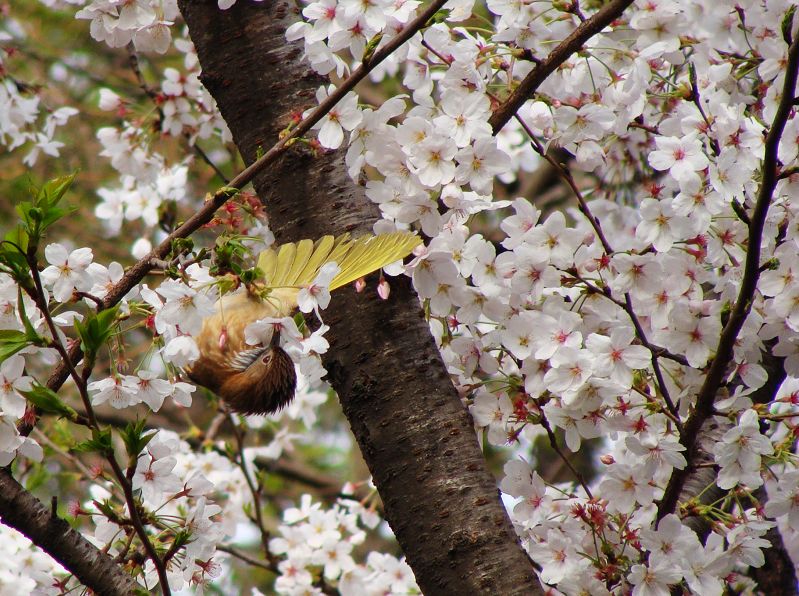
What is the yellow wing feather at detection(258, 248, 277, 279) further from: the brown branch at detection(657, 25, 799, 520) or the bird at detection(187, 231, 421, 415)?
the brown branch at detection(657, 25, 799, 520)

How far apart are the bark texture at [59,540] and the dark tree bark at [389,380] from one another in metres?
0.62

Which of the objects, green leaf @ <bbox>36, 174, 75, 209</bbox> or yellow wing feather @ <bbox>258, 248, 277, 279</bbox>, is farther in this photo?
yellow wing feather @ <bbox>258, 248, 277, 279</bbox>

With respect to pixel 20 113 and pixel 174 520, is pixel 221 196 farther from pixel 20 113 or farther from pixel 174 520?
pixel 20 113

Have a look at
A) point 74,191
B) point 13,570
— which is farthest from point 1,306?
point 74,191

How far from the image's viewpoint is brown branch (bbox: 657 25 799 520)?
5.37 feet

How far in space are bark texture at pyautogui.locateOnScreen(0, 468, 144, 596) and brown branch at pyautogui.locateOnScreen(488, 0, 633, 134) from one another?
124 centimetres

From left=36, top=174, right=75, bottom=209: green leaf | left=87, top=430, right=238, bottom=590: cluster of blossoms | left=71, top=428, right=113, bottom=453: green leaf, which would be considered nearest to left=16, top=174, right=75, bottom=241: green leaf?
left=36, top=174, right=75, bottom=209: green leaf

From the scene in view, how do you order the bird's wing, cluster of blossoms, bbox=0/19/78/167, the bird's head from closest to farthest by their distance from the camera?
the bird's wing → the bird's head → cluster of blossoms, bbox=0/19/78/167

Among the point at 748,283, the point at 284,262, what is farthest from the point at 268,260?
the point at 748,283

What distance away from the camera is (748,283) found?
5.94 ft

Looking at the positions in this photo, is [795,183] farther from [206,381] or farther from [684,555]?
[206,381]

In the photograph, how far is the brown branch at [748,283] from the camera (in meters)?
1.64

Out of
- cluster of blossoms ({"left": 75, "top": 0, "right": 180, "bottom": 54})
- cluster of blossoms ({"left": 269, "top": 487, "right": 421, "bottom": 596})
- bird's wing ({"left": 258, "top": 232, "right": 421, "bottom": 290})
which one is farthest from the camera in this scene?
cluster of blossoms ({"left": 269, "top": 487, "right": 421, "bottom": 596})

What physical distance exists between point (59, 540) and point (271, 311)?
75 cm
